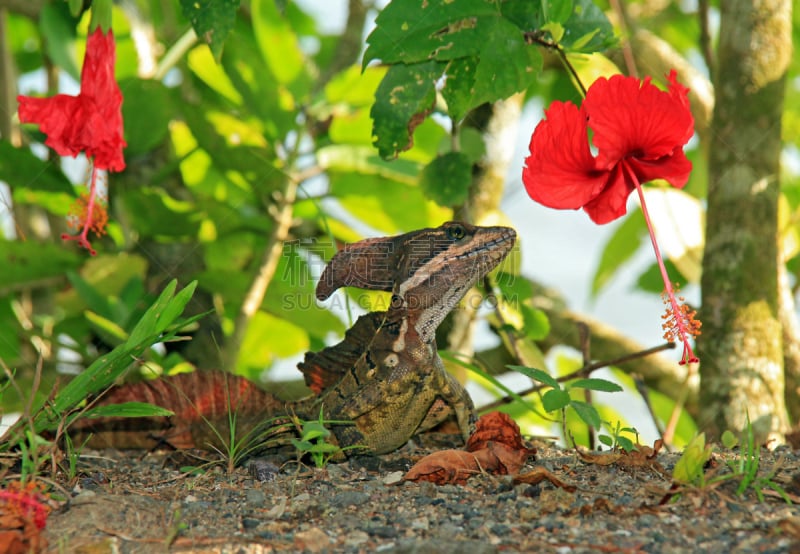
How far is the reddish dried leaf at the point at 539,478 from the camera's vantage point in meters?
2.34

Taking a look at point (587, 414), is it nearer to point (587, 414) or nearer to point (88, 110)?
point (587, 414)

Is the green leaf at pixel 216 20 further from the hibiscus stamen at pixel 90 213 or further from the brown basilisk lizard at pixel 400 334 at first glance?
the brown basilisk lizard at pixel 400 334

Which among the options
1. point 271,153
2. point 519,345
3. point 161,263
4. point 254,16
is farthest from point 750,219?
Result: point 161,263

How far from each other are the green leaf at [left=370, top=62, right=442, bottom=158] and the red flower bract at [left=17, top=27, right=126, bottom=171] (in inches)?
35.0

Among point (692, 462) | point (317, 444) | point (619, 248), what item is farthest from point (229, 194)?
point (692, 462)

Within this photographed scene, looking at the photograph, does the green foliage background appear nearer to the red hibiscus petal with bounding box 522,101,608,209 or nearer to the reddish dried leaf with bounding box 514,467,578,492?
the red hibiscus petal with bounding box 522,101,608,209

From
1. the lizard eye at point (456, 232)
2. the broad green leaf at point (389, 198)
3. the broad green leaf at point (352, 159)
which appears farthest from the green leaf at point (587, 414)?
the broad green leaf at point (389, 198)

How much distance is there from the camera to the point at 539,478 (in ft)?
7.86

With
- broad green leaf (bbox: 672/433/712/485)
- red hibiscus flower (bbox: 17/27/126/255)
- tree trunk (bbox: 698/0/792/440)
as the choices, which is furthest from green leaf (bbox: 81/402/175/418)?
tree trunk (bbox: 698/0/792/440)

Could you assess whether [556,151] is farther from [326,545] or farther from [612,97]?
[326,545]

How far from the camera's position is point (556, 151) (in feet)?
7.95

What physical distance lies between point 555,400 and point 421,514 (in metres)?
0.49

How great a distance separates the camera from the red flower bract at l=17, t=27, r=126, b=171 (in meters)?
2.80

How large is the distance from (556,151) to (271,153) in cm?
207
